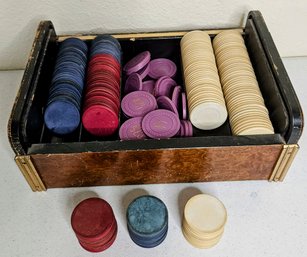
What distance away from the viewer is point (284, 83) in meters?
1.15

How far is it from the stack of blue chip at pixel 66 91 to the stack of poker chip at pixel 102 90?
27mm

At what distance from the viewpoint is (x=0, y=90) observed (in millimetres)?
1468

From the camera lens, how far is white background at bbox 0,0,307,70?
139 centimetres

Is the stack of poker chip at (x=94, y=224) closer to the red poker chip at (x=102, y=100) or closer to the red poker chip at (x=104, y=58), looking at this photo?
the red poker chip at (x=102, y=100)

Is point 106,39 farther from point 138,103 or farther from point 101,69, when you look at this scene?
point 138,103

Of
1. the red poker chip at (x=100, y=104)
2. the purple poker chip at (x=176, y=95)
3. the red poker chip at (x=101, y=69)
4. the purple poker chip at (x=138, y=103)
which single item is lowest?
the purple poker chip at (x=138, y=103)

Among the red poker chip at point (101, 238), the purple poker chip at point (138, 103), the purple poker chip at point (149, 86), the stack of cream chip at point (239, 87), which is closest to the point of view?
the red poker chip at point (101, 238)

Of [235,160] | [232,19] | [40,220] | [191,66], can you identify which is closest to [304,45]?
[232,19]

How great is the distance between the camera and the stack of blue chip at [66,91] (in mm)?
1199

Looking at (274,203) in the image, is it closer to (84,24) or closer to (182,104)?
(182,104)

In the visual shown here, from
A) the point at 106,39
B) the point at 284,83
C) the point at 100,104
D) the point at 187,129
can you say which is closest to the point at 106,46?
the point at 106,39

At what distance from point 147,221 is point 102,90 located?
0.42 metres

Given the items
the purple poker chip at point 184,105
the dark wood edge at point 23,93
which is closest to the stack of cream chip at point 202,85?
the purple poker chip at point 184,105

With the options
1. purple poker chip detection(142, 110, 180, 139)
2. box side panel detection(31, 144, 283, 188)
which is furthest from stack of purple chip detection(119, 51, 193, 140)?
box side panel detection(31, 144, 283, 188)
